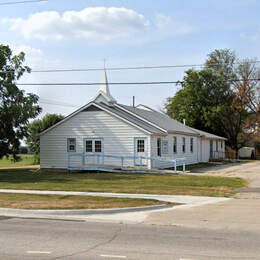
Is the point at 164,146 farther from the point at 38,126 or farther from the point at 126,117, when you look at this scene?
the point at 38,126

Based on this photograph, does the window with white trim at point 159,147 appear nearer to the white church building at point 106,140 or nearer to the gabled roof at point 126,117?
the white church building at point 106,140

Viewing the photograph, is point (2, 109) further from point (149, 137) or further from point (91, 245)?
point (91, 245)

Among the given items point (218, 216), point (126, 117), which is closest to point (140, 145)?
point (126, 117)

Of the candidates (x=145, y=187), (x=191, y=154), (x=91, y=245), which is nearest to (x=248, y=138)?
(x=191, y=154)

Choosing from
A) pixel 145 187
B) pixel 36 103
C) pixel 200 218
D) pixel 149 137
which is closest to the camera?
pixel 200 218

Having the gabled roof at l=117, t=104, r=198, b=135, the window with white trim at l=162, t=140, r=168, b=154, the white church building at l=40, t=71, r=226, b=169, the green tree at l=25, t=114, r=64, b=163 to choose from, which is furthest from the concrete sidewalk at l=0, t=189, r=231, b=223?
the green tree at l=25, t=114, r=64, b=163

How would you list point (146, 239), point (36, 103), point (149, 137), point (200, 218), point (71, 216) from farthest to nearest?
point (36, 103)
point (149, 137)
point (71, 216)
point (200, 218)
point (146, 239)

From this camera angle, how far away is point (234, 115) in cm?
6078

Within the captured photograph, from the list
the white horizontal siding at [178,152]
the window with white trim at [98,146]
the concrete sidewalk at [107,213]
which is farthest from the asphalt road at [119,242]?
the window with white trim at [98,146]

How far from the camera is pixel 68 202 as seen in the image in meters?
15.1

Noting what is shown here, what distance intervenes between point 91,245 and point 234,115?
54744mm

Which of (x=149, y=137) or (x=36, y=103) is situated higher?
(x=36, y=103)

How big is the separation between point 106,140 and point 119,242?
22736 millimetres

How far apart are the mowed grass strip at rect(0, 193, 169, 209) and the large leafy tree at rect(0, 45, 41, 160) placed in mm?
15753
